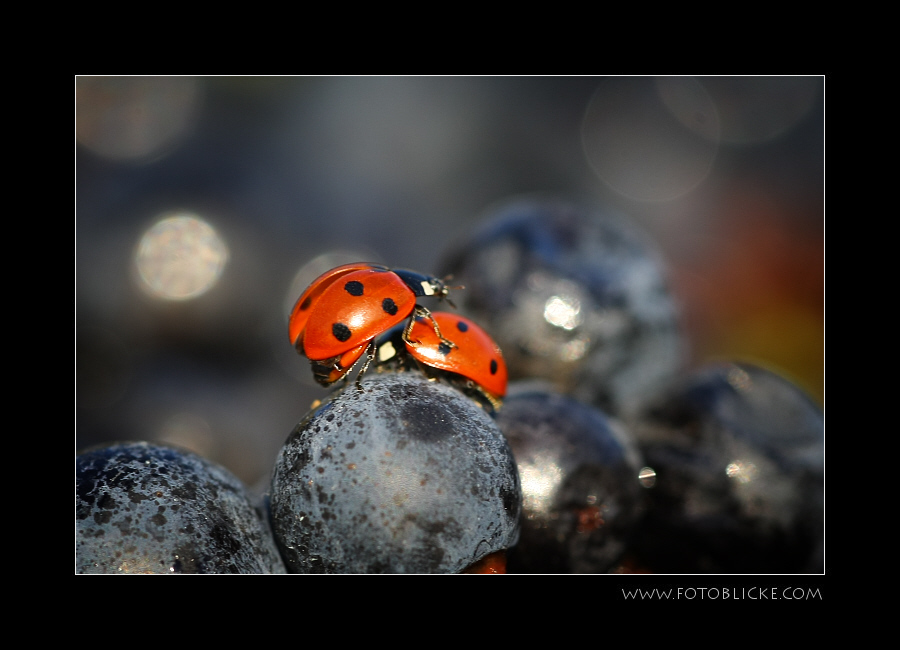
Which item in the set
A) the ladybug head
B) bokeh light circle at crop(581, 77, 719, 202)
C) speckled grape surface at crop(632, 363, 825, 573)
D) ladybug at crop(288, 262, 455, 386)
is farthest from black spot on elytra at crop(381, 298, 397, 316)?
bokeh light circle at crop(581, 77, 719, 202)

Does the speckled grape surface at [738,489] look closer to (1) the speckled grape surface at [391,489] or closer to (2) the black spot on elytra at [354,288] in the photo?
(1) the speckled grape surface at [391,489]

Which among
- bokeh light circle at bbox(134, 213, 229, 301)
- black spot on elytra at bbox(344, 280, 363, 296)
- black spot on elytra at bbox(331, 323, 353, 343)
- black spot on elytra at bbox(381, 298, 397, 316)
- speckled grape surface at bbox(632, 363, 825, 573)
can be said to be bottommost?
speckled grape surface at bbox(632, 363, 825, 573)

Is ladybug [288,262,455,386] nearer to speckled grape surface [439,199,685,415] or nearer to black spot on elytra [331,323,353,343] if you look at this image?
black spot on elytra [331,323,353,343]

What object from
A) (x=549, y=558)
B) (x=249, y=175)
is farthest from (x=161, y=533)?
(x=249, y=175)

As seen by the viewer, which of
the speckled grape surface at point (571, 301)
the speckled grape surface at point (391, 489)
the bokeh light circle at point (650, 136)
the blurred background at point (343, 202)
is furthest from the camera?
the bokeh light circle at point (650, 136)

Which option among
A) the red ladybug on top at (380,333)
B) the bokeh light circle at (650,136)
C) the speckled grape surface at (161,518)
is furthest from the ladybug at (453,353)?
the bokeh light circle at (650,136)

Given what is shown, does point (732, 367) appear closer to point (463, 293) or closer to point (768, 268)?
point (463, 293)
